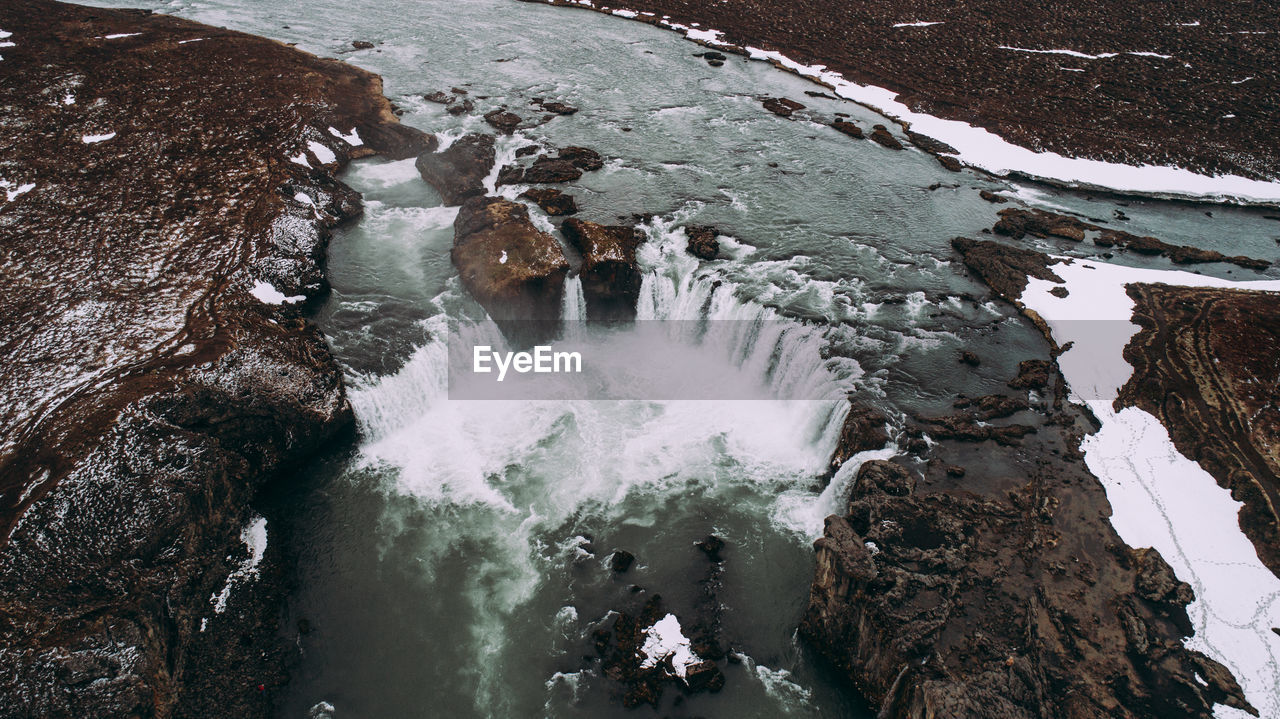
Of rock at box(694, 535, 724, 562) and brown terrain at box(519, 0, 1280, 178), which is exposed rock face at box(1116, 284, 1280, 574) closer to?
rock at box(694, 535, 724, 562)

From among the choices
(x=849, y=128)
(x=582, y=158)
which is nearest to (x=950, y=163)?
Answer: (x=849, y=128)

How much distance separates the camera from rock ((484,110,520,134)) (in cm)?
3091

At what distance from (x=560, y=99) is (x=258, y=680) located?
31065 mm

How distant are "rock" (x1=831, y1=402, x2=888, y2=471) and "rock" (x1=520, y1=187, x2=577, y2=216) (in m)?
14.2

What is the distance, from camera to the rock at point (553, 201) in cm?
2479

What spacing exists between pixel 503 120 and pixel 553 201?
9.40 metres

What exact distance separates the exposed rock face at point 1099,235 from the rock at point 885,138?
7533 millimetres

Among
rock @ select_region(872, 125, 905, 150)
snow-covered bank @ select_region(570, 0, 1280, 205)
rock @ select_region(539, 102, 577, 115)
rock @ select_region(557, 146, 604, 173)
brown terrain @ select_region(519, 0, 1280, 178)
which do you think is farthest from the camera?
rock @ select_region(539, 102, 577, 115)

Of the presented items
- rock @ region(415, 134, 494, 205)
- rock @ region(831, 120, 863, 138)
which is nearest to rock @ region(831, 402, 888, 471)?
rock @ region(415, 134, 494, 205)

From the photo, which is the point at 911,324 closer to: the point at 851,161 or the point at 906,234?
the point at 906,234

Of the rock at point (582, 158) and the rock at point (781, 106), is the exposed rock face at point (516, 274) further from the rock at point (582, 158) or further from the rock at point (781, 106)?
the rock at point (781, 106)

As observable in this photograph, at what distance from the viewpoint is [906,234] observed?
2500cm

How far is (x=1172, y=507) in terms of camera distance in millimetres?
14688

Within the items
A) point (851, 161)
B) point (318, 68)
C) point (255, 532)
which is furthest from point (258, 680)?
point (318, 68)
